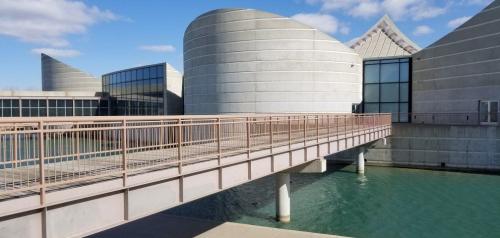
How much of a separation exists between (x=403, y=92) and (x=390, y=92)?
130 centimetres

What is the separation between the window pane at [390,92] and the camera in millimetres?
42022

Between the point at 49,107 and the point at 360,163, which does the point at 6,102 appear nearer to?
→ the point at 49,107

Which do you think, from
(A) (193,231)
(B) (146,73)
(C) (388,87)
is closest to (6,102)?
(B) (146,73)

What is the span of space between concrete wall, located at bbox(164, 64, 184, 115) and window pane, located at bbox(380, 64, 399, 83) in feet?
97.4

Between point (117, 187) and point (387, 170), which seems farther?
point (387, 170)

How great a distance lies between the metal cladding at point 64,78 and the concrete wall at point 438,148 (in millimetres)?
68489

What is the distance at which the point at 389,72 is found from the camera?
42188 millimetres

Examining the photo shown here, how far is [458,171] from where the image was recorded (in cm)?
3127

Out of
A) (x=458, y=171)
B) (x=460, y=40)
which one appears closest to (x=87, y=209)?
(x=458, y=171)

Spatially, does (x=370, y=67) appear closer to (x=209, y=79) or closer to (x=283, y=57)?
(x=283, y=57)

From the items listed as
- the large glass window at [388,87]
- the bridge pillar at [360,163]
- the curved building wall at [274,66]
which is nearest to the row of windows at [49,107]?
the curved building wall at [274,66]

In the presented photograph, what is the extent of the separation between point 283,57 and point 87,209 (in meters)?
33.9

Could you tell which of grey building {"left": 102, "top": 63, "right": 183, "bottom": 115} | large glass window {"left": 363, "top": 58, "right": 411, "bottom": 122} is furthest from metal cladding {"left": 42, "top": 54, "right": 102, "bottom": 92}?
large glass window {"left": 363, "top": 58, "right": 411, "bottom": 122}

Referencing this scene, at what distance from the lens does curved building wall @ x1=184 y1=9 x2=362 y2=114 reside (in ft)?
130
